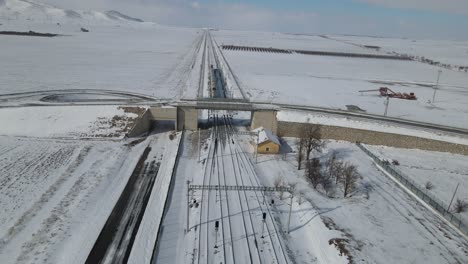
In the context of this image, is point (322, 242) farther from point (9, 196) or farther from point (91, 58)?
point (91, 58)

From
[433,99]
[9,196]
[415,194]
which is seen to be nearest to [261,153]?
[415,194]

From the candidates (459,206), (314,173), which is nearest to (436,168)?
(459,206)

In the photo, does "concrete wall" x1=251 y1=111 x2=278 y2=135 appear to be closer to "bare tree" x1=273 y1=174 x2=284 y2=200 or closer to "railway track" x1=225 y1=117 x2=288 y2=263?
"railway track" x1=225 y1=117 x2=288 y2=263

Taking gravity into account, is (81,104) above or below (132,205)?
above

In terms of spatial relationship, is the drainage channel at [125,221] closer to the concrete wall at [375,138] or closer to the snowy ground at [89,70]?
the concrete wall at [375,138]

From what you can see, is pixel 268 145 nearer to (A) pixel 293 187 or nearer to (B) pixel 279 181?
(B) pixel 279 181

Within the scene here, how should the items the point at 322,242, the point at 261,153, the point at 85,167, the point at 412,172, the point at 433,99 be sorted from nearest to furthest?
1. the point at 322,242
2. the point at 85,167
3. the point at 412,172
4. the point at 261,153
5. the point at 433,99

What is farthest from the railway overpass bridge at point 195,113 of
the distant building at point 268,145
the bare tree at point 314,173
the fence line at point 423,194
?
the fence line at point 423,194
